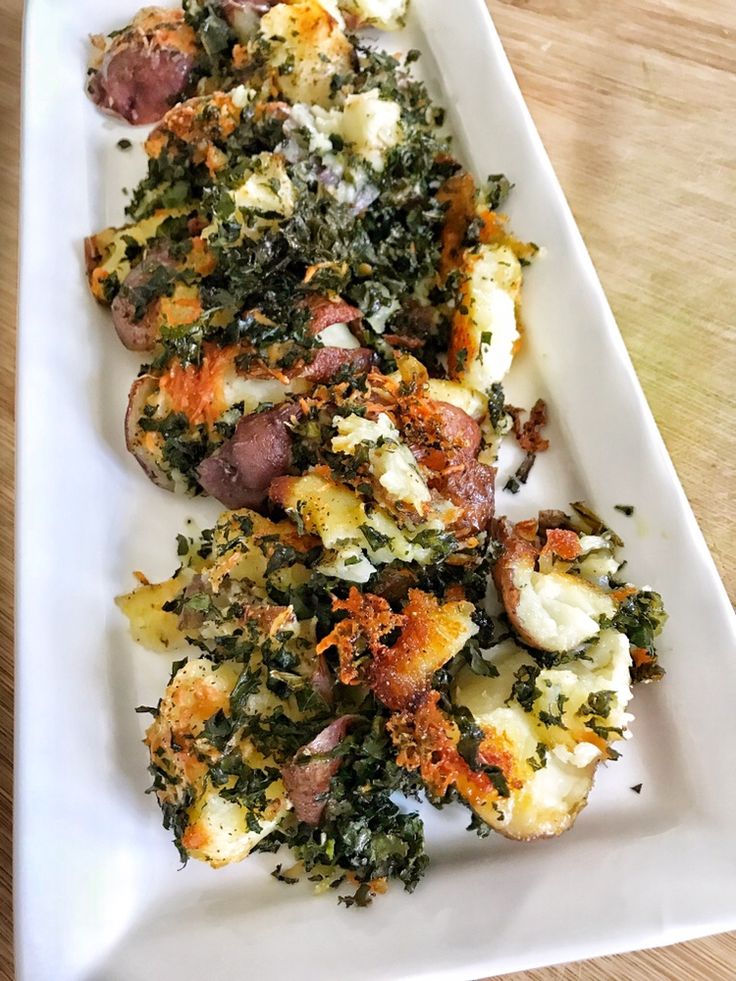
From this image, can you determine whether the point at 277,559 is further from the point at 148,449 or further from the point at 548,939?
the point at 548,939

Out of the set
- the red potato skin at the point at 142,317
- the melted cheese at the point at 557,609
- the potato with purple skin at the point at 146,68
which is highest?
the potato with purple skin at the point at 146,68

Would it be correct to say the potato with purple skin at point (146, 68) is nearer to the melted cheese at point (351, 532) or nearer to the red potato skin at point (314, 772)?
the melted cheese at point (351, 532)

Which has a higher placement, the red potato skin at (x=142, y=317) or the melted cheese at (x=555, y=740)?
the red potato skin at (x=142, y=317)

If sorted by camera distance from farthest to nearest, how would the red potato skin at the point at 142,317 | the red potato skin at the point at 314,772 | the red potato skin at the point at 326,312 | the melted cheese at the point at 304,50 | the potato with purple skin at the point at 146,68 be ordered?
the potato with purple skin at the point at 146,68 → the melted cheese at the point at 304,50 → the red potato skin at the point at 142,317 → the red potato skin at the point at 326,312 → the red potato skin at the point at 314,772

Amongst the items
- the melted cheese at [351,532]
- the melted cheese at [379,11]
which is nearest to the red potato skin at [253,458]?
the melted cheese at [351,532]

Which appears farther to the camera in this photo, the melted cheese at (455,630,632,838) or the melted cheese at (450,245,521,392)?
the melted cheese at (450,245,521,392)

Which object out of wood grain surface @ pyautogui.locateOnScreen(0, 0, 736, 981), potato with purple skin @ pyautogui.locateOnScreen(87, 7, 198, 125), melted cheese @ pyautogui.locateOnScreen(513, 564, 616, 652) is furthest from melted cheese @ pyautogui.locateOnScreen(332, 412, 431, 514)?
potato with purple skin @ pyautogui.locateOnScreen(87, 7, 198, 125)

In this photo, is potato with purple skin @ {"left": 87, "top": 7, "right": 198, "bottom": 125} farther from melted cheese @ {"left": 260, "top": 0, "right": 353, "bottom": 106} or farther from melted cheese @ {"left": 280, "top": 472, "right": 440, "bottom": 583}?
melted cheese @ {"left": 280, "top": 472, "right": 440, "bottom": 583}

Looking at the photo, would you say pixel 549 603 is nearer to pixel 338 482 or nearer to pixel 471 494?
pixel 471 494
